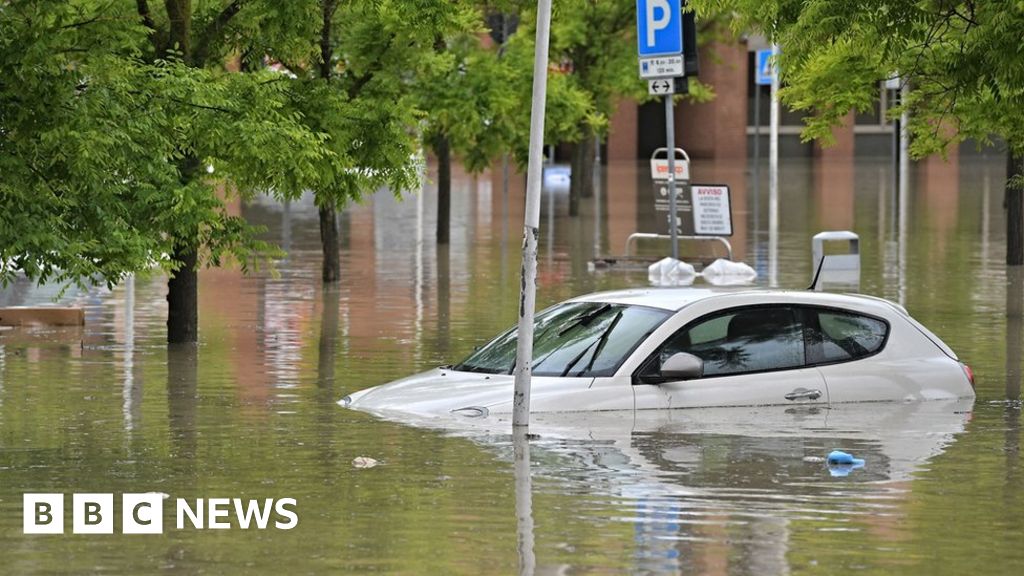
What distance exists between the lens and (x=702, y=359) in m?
13.1

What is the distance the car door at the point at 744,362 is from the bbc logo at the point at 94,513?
377cm

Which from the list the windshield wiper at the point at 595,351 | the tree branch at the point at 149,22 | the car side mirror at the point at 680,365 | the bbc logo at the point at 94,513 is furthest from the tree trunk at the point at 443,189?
the bbc logo at the point at 94,513

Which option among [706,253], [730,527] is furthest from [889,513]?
[706,253]

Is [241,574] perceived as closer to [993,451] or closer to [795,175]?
[993,451]

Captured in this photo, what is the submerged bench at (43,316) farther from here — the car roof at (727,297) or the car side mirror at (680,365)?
the car side mirror at (680,365)

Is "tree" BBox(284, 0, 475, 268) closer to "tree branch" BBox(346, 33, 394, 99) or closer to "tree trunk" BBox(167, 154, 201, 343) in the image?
"tree branch" BBox(346, 33, 394, 99)

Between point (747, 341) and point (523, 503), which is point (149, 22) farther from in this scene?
point (523, 503)

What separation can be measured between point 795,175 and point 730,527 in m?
63.9

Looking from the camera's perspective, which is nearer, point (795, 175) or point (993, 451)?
point (993, 451)

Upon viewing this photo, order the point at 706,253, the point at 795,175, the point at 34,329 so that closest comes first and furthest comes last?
the point at 34,329, the point at 706,253, the point at 795,175

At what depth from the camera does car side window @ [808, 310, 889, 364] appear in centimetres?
1339

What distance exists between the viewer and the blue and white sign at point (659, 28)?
90.5ft

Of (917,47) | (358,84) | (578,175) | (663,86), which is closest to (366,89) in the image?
(358,84)

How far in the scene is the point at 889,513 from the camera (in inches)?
399
